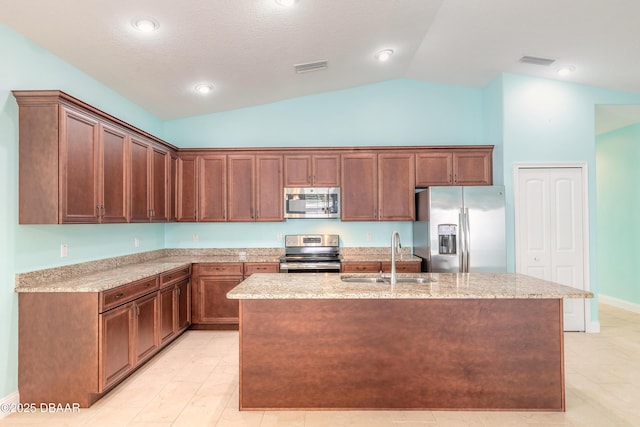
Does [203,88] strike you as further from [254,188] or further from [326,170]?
[326,170]

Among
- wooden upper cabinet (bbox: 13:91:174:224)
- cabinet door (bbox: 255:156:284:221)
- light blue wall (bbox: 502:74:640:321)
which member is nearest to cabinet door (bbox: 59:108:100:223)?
wooden upper cabinet (bbox: 13:91:174:224)

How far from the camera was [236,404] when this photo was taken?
276 centimetres

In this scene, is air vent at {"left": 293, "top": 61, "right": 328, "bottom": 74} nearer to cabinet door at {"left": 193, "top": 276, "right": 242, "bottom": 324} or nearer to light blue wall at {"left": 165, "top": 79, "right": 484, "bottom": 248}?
light blue wall at {"left": 165, "top": 79, "right": 484, "bottom": 248}

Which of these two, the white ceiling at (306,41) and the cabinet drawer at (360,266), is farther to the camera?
the cabinet drawer at (360,266)

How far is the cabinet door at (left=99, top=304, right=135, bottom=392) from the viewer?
277 cm

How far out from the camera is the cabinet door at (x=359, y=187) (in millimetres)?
4855

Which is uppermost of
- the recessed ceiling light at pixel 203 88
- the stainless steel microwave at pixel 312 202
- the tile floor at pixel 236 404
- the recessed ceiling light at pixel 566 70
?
the recessed ceiling light at pixel 566 70

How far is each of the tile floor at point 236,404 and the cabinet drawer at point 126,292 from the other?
0.74m

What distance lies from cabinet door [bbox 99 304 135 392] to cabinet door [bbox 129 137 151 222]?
3.45 feet

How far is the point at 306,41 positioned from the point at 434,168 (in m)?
2.36

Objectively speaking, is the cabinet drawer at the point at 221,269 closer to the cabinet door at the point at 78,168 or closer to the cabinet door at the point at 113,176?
the cabinet door at the point at 113,176

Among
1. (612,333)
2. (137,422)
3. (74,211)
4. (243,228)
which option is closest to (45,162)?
(74,211)

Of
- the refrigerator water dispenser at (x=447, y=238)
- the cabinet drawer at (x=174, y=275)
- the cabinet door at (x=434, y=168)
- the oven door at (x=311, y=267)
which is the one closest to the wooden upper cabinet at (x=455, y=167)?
the cabinet door at (x=434, y=168)

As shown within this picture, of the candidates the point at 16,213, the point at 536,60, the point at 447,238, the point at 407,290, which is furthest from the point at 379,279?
the point at 536,60
